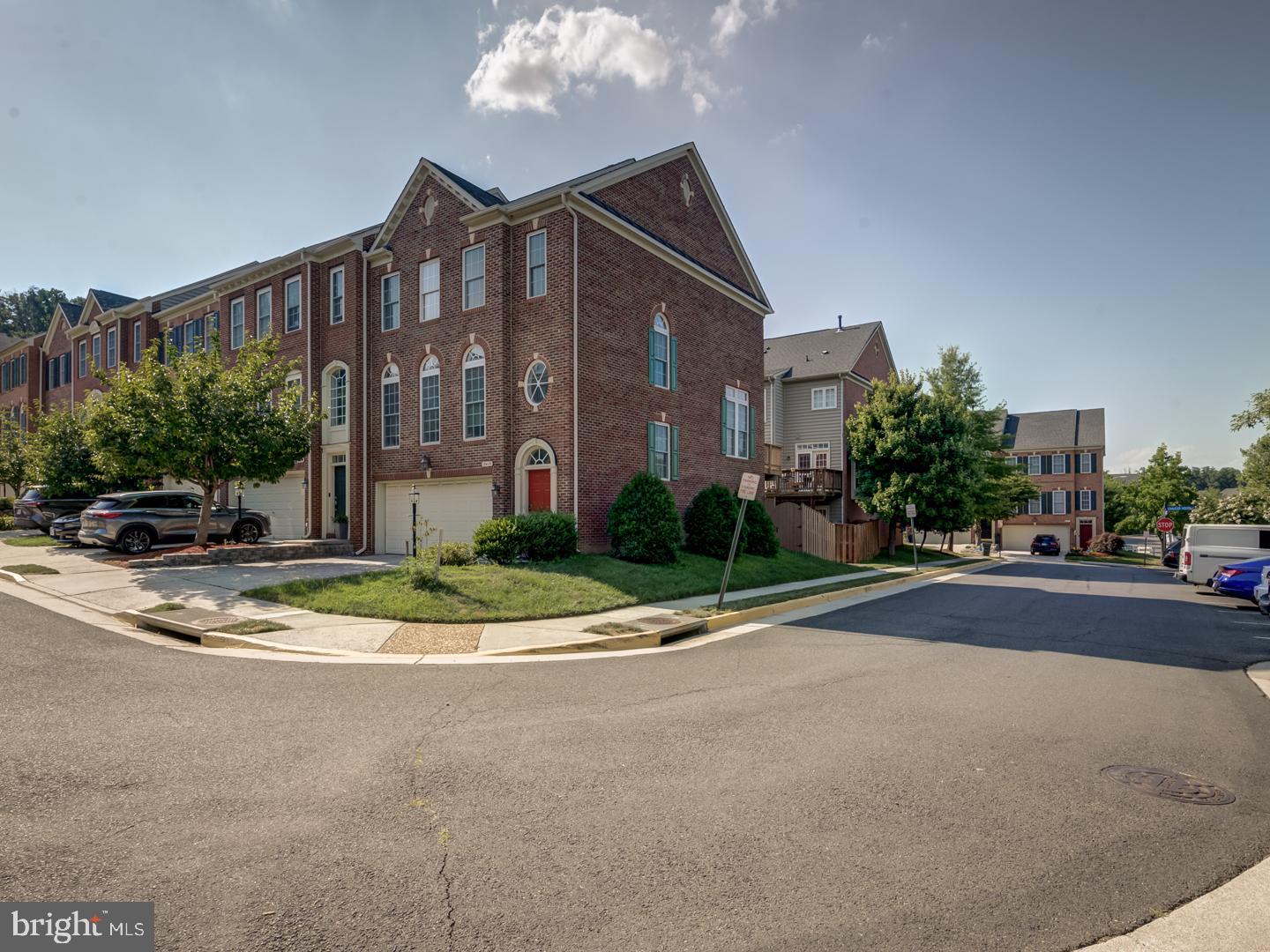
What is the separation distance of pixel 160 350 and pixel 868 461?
33893mm

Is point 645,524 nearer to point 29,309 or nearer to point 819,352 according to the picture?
point 819,352

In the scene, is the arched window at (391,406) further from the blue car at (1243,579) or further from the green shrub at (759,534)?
the blue car at (1243,579)

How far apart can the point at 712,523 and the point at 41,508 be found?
84.8 ft

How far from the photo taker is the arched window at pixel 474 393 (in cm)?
1917

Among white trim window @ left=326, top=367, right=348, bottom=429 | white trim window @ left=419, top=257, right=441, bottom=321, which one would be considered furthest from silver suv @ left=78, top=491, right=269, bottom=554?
white trim window @ left=419, top=257, right=441, bottom=321

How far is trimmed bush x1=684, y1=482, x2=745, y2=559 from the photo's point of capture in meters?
19.8

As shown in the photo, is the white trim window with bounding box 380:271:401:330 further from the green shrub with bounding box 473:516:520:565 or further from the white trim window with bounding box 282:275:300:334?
the green shrub with bounding box 473:516:520:565

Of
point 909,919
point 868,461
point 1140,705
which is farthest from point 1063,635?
point 868,461

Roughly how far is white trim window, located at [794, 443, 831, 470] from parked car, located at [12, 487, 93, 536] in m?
31.3

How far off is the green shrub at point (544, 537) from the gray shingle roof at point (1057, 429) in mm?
48970

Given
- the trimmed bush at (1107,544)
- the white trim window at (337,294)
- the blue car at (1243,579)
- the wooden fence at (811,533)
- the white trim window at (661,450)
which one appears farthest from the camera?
the trimmed bush at (1107,544)

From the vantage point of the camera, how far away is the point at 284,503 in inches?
987

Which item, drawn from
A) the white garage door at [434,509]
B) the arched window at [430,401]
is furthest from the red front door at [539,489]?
the arched window at [430,401]

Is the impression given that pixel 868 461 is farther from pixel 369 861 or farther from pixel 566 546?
pixel 369 861
